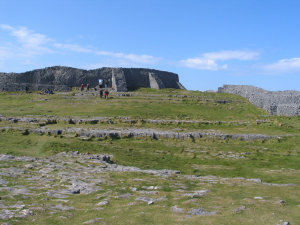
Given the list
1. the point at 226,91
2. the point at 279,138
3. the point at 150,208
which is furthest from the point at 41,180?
the point at 226,91

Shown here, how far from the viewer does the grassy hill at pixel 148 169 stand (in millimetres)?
7047

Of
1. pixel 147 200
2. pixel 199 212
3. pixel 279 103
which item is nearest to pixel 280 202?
pixel 199 212

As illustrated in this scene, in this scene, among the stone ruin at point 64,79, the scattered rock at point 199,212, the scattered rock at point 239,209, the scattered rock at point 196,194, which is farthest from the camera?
the stone ruin at point 64,79

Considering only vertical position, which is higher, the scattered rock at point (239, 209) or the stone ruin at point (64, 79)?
the stone ruin at point (64, 79)

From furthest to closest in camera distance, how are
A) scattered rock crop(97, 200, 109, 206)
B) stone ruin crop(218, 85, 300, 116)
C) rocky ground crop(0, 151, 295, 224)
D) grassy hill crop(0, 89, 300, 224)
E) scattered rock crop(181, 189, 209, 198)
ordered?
stone ruin crop(218, 85, 300, 116) → scattered rock crop(181, 189, 209, 198) → scattered rock crop(97, 200, 109, 206) → rocky ground crop(0, 151, 295, 224) → grassy hill crop(0, 89, 300, 224)

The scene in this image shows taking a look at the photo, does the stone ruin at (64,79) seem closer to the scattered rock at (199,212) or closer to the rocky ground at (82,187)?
the rocky ground at (82,187)

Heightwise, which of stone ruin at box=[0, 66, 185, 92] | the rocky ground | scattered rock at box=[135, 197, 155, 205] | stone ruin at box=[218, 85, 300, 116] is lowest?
the rocky ground

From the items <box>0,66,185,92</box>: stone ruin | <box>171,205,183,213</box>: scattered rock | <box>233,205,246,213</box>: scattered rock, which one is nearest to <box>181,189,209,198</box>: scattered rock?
<box>171,205,183,213</box>: scattered rock

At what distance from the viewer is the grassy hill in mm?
7047

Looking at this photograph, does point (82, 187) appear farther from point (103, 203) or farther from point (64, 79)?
point (64, 79)

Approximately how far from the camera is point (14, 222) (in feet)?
21.1

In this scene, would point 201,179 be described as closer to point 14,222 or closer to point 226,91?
point 14,222

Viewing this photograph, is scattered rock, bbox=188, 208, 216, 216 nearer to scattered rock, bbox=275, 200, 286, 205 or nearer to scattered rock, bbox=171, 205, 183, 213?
scattered rock, bbox=171, 205, 183, 213

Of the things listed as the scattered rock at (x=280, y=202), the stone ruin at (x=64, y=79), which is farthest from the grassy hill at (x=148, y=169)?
the stone ruin at (x=64, y=79)
